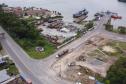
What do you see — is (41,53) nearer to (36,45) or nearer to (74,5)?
(36,45)

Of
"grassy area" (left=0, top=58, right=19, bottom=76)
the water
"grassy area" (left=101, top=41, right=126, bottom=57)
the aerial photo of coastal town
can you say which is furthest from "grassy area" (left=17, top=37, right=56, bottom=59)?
the water

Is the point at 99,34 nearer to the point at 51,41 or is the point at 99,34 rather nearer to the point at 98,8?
the point at 51,41

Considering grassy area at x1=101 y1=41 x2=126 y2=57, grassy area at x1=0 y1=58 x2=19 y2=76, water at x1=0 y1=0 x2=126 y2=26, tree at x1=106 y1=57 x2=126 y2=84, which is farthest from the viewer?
water at x1=0 y1=0 x2=126 y2=26

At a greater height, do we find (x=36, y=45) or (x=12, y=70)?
(x=36, y=45)

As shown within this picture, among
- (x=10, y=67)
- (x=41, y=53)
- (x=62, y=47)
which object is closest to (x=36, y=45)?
(x=41, y=53)

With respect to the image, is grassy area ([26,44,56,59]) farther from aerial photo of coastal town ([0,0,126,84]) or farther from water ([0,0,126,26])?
water ([0,0,126,26])

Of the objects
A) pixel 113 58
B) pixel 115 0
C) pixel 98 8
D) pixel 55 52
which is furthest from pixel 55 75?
pixel 115 0
